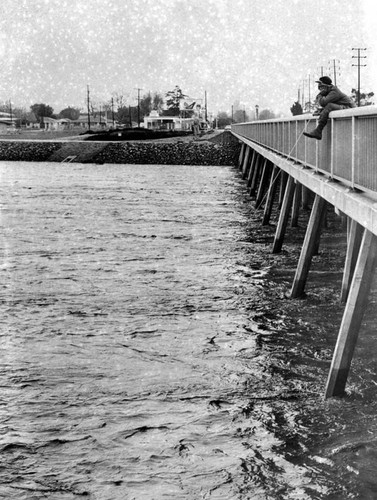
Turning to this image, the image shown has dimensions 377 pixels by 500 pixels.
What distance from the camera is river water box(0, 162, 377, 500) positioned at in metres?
8.86

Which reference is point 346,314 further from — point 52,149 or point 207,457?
point 52,149

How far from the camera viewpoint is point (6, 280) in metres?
19.4

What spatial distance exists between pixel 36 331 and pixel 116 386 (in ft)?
10.9

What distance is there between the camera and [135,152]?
8531cm

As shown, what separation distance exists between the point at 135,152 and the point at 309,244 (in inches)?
2742

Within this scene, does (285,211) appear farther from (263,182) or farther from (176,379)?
(263,182)

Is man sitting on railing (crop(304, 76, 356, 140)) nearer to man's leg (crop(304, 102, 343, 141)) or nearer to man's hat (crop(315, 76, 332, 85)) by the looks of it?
man's leg (crop(304, 102, 343, 141))

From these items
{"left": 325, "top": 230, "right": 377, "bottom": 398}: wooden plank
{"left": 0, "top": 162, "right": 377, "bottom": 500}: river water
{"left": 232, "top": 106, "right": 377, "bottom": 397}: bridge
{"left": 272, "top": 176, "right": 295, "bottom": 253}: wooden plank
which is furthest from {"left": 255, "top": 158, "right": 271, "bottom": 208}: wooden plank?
{"left": 325, "top": 230, "right": 377, "bottom": 398}: wooden plank

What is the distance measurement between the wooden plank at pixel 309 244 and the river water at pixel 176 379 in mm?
253

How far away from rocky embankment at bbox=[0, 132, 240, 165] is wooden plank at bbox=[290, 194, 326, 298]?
62.7 meters

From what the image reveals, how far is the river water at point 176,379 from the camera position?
8859 mm

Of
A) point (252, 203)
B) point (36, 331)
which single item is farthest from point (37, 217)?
point (36, 331)

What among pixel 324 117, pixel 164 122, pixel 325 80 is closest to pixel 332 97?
pixel 324 117

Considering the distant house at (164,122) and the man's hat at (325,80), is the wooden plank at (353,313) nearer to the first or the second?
the man's hat at (325,80)
